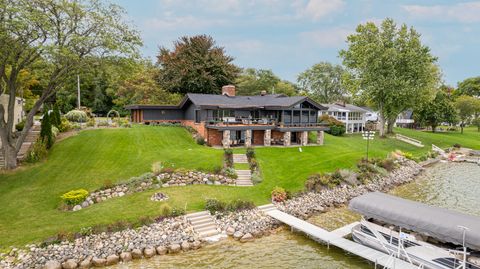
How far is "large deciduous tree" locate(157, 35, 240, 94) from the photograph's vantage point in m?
49.0

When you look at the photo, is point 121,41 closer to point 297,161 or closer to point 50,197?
point 50,197

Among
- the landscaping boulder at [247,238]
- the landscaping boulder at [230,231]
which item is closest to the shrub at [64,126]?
the landscaping boulder at [230,231]

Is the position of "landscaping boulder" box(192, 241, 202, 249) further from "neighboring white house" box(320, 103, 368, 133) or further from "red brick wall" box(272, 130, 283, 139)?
"neighboring white house" box(320, 103, 368, 133)

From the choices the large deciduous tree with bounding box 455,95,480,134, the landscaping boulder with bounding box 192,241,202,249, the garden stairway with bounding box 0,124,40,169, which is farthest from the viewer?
the large deciduous tree with bounding box 455,95,480,134

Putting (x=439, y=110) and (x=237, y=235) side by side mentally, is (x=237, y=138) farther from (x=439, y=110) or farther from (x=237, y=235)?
(x=439, y=110)

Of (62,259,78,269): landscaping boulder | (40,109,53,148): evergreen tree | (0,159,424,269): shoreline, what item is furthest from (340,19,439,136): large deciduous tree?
(62,259,78,269): landscaping boulder

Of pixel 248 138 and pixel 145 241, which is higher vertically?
pixel 248 138

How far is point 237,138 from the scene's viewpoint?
35.8 meters

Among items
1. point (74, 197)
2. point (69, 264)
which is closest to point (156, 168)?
point (74, 197)

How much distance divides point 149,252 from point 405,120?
7506cm

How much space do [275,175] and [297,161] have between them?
463 centimetres

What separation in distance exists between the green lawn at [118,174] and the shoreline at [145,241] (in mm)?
1257

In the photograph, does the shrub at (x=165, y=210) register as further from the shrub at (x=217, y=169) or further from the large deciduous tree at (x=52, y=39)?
the large deciduous tree at (x=52, y=39)

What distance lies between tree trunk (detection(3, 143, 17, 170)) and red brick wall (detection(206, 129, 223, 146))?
18.0 m
